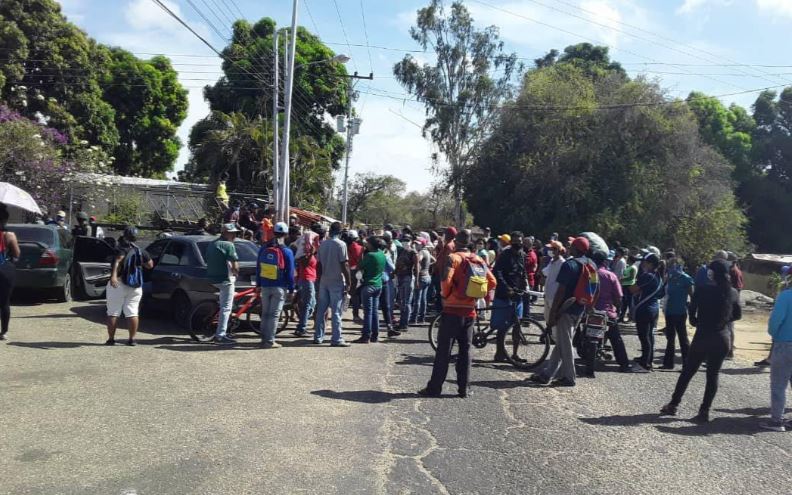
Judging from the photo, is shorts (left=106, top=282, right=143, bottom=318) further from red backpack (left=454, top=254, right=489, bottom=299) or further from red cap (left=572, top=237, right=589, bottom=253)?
red cap (left=572, top=237, right=589, bottom=253)

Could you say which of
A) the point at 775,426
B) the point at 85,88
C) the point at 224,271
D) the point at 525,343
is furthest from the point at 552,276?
the point at 85,88

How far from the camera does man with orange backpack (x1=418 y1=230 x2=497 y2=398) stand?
25.1 ft

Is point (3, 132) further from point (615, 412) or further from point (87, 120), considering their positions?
point (615, 412)

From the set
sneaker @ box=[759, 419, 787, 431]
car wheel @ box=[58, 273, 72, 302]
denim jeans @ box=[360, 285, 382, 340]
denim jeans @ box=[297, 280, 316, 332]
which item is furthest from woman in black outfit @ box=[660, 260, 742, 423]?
car wheel @ box=[58, 273, 72, 302]

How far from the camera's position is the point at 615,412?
24.6ft

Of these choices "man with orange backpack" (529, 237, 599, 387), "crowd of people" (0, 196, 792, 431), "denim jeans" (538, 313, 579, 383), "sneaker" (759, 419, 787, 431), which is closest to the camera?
"sneaker" (759, 419, 787, 431)

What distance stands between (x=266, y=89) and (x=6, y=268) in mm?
30798

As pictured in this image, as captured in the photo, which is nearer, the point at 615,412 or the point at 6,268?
the point at 615,412

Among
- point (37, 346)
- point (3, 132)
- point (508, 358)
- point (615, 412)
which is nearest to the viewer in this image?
point (615, 412)

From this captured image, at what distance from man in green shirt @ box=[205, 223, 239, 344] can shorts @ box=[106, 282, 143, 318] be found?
1.14 m

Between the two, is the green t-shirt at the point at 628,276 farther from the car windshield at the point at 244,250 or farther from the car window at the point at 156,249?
the car window at the point at 156,249

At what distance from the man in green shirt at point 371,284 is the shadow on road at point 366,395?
3221 millimetres

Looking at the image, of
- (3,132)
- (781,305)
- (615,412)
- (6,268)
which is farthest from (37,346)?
(3,132)

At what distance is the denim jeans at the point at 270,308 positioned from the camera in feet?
33.1
